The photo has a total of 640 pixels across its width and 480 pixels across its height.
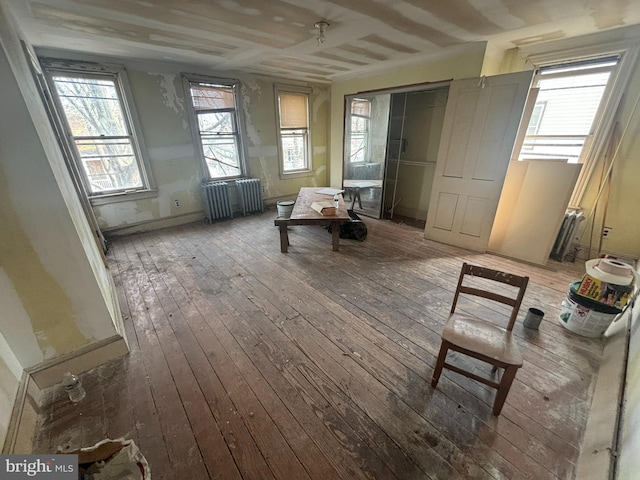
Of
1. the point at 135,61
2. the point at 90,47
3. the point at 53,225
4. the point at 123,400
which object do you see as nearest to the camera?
the point at 53,225

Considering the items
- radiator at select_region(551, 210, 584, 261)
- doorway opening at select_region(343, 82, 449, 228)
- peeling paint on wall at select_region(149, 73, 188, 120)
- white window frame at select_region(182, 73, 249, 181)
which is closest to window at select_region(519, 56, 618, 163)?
radiator at select_region(551, 210, 584, 261)

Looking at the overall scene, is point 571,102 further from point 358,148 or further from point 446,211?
point 358,148

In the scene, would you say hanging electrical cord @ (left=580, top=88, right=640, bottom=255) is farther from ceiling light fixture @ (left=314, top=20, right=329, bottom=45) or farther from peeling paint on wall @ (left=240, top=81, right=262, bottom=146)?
peeling paint on wall @ (left=240, top=81, right=262, bottom=146)

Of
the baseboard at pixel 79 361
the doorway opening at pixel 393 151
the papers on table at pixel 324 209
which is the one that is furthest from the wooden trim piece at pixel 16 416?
the doorway opening at pixel 393 151

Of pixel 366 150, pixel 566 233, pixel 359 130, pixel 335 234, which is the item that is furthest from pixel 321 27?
pixel 566 233

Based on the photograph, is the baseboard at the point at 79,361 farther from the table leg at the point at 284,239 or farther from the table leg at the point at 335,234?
the table leg at the point at 335,234

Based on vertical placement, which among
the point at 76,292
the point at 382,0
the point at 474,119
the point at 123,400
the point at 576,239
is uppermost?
the point at 382,0

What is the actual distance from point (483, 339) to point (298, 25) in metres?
2.93

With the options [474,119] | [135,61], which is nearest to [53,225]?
[135,61]

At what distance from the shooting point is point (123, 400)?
4.90 feet

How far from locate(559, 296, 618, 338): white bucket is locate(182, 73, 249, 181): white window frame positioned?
4.79m

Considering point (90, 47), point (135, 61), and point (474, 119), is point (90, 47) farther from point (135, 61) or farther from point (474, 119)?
point (474, 119)

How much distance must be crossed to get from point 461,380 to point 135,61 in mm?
5085

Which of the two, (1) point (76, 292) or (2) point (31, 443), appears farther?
(1) point (76, 292)
